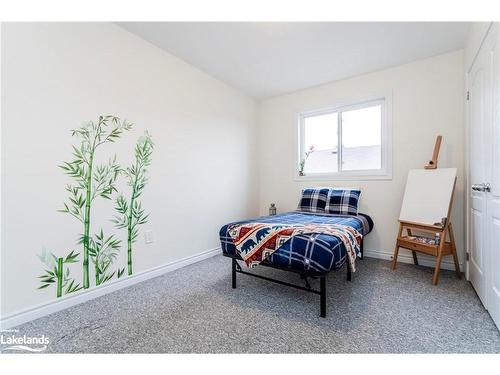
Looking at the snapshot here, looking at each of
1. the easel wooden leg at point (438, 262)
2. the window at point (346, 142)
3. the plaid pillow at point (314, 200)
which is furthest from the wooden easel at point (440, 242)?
the plaid pillow at point (314, 200)

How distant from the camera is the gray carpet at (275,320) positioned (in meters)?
1.33

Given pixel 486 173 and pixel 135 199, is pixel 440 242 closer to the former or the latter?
pixel 486 173

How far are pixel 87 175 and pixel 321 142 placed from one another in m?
2.97

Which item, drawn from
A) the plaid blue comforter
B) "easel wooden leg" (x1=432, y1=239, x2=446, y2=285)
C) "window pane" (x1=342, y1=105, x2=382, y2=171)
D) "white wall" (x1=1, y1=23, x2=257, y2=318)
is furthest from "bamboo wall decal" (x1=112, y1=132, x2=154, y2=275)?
"easel wooden leg" (x1=432, y1=239, x2=446, y2=285)

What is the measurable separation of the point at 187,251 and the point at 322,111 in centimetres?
273

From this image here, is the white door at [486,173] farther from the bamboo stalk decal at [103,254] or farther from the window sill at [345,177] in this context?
the bamboo stalk decal at [103,254]

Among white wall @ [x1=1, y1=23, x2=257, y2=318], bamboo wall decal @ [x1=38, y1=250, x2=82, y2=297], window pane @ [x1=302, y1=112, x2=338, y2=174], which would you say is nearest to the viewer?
white wall @ [x1=1, y1=23, x2=257, y2=318]

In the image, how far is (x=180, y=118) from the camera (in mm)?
2680

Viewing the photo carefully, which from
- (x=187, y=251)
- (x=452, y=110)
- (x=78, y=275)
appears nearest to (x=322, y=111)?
(x=452, y=110)

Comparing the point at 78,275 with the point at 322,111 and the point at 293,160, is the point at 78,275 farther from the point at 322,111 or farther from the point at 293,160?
the point at 322,111

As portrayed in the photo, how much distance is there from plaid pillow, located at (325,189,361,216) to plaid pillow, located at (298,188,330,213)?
65 millimetres

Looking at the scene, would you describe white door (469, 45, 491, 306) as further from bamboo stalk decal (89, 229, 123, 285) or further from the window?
bamboo stalk decal (89, 229, 123, 285)

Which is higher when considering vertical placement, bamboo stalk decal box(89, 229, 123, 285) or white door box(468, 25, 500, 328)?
white door box(468, 25, 500, 328)

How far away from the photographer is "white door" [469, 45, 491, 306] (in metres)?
1.72
